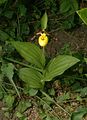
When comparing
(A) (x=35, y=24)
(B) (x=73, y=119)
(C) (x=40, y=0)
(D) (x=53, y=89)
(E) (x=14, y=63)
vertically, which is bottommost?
(B) (x=73, y=119)

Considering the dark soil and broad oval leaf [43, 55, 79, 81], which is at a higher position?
the dark soil

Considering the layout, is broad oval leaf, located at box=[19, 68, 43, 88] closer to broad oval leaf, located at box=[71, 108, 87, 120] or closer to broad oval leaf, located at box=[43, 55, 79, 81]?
broad oval leaf, located at box=[43, 55, 79, 81]

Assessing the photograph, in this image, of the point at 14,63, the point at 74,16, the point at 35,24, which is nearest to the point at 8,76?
the point at 14,63

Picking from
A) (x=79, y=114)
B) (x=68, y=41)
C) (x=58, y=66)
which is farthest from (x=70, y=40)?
(x=79, y=114)

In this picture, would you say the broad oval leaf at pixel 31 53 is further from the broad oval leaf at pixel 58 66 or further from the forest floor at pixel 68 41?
the forest floor at pixel 68 41

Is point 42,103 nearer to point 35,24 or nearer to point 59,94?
point 59,94

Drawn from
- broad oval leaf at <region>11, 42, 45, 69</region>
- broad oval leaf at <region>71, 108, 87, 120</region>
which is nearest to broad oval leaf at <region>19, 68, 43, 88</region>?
broad oval leaf at <region>11, 42, 45, 69</region>

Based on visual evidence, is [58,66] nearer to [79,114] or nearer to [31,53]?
[31,53]
